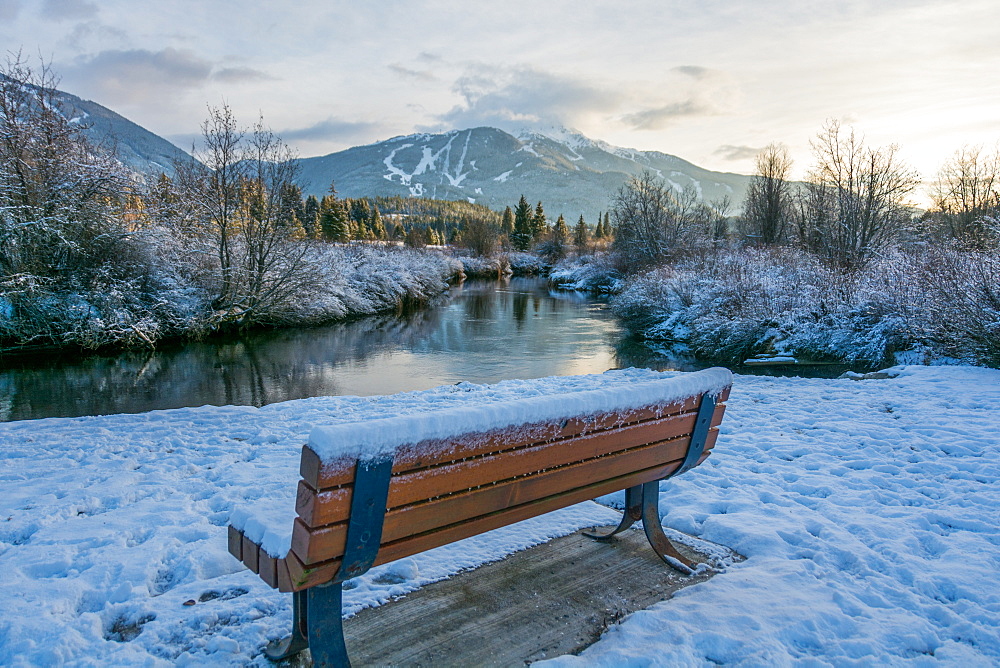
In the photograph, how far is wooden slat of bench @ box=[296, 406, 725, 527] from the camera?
1.65 meters

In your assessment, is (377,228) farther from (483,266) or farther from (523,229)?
(483,266)

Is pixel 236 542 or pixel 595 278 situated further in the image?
pixel 595 278

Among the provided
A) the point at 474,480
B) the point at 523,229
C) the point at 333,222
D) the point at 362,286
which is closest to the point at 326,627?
the point at 474,480

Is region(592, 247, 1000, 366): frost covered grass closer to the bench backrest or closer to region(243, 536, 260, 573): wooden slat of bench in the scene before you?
the bench backrest

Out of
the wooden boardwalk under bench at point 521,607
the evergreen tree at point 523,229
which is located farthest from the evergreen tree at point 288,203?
the evergreen tree at point 523,229

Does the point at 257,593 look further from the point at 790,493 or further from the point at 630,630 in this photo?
the point at 790,493

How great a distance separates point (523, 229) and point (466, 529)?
70739 mm

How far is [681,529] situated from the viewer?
11.4 feet

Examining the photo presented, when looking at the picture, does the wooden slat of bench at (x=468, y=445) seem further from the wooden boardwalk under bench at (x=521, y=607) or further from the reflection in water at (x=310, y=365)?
the reflection in water at (x=310, y=365)

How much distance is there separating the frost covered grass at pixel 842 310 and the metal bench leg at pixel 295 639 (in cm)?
930

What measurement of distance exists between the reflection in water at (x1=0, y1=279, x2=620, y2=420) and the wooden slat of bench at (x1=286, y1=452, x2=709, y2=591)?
24.1 ft

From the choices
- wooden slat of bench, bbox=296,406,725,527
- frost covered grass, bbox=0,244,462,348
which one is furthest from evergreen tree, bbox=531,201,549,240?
wooden slat of bench, bbox=296,406,725,527

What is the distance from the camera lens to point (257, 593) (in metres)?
2.64

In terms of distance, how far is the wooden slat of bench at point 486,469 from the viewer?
1.65m
